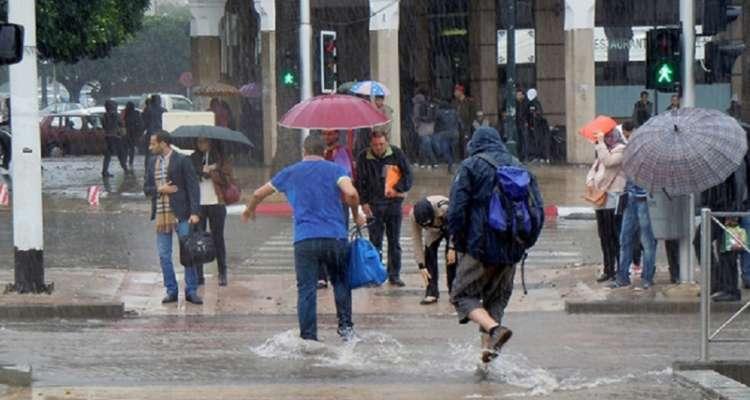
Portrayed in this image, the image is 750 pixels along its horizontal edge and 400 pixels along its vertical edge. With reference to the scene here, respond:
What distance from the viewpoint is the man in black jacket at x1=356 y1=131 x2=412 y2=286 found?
17703 mm

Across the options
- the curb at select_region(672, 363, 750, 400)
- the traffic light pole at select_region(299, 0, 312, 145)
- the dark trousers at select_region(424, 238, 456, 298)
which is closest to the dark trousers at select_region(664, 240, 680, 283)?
the dark trousers at select_region(424, 238, 456, 298)

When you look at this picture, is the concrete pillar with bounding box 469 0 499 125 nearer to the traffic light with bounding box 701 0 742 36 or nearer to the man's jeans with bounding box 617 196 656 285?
the man's jeans with bounding box 617 196 656 285

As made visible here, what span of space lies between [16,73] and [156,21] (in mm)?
71893

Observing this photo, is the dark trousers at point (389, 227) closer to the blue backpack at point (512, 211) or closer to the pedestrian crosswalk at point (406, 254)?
the pedestrian crosswalk at point (406, 254)

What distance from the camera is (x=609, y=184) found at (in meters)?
17.5

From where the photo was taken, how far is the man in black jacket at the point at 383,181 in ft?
58.1

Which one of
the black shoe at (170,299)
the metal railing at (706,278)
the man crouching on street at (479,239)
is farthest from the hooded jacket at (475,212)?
the black shoe at (170,299)

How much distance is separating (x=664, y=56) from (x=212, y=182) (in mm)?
4855

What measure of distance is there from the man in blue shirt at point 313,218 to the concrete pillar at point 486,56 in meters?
30.2

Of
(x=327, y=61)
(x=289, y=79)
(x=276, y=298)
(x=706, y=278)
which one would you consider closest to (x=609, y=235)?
(x=276, y=298)

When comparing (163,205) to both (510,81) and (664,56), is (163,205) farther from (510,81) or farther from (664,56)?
(510,81)

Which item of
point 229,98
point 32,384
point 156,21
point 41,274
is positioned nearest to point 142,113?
point 229,98

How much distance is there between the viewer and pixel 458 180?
454 inches

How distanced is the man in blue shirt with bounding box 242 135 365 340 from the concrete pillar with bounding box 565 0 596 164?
26.1 meters
